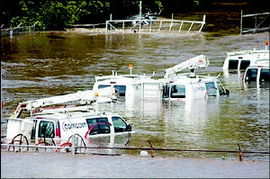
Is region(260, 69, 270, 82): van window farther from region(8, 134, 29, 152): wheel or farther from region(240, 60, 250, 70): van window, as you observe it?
region(8, 134, 29, 152): wheel

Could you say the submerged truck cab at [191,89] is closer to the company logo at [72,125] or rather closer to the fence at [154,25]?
the company logo at [72,125]

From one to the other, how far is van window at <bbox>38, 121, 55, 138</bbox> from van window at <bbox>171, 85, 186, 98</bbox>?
22.2 metres

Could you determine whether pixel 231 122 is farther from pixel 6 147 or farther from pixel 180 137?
pixel 6 147

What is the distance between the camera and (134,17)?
101938 mm

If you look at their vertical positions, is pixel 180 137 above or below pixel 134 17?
below

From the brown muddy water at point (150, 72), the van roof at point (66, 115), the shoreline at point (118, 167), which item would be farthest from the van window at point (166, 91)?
the shoreline at point (118, 167)

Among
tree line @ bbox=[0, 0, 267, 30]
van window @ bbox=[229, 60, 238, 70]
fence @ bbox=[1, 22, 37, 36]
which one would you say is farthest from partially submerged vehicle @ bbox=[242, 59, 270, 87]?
tree line @ bbox=[0, 0, 267, 30]

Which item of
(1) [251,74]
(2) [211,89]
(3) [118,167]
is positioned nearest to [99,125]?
(3) [118,167]

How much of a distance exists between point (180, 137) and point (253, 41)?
5019 cm

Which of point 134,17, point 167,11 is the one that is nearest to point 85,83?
point 134,17

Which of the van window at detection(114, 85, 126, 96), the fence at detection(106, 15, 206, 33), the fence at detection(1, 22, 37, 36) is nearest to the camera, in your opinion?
the van window at detection(114, 85, 126, 96)

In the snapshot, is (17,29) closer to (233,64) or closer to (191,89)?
(233,64)

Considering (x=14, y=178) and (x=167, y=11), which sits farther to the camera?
(x=167, y=11)

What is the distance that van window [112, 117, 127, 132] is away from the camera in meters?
34.5
